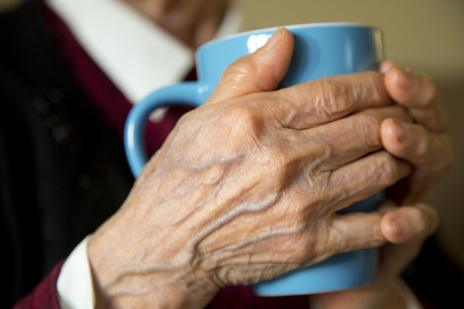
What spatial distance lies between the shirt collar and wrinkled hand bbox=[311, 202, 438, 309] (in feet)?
1.51

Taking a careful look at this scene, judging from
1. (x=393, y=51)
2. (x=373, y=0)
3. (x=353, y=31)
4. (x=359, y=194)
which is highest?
(x=353, y=31)

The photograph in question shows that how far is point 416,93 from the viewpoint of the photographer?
49 cm

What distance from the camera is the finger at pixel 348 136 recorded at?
1.44 ft

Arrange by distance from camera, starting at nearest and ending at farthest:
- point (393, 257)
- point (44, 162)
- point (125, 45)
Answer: point (393, 257) < point (44, 162) < point (125, 45)

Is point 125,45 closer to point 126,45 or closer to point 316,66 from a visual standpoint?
point 126,45

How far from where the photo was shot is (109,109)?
82 centimetres

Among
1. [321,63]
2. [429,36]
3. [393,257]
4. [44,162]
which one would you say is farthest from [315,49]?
[429,36]

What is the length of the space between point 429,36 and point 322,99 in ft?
2.97

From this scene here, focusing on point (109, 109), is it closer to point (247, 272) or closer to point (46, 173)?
point (46, 173)

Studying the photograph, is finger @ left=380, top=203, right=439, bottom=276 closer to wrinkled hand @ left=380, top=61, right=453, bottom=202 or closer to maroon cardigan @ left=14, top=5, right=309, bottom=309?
wrinkled hand @ left=380, top=61, right=453, bottom=202

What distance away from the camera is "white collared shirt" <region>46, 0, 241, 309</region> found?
856mm

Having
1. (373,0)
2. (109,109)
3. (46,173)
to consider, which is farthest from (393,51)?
(46,173)

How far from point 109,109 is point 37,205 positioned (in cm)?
18

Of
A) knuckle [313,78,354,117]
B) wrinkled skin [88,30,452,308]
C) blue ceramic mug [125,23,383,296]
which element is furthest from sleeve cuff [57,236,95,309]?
knuckle [313,78,354,117]
